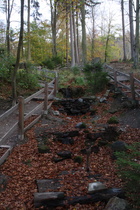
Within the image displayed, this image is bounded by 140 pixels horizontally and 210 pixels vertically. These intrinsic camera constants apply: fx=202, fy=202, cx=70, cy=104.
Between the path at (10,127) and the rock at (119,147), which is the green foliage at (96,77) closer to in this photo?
the path at (10,127)

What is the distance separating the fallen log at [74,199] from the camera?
147 inches

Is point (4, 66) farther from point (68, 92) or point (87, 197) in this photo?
point (87, 197)

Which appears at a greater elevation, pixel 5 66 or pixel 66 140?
pixel 5 66

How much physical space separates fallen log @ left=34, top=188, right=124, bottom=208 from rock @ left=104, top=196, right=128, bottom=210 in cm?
26

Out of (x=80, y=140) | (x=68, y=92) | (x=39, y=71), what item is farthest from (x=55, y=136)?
(x=39, y=71)

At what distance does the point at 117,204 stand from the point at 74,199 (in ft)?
2.85

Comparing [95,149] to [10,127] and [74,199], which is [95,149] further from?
[10,127]

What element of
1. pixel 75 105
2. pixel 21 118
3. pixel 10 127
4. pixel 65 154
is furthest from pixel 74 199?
pixel 75 105

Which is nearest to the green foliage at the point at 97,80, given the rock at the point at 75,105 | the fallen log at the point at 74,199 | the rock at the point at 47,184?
the rock at the point at 75,105

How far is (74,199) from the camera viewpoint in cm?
383

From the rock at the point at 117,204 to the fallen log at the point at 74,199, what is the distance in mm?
264

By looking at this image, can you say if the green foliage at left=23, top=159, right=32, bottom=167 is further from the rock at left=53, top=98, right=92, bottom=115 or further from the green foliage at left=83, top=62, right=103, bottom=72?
the green foliage at left=83, top=62, right=103, bottom=72

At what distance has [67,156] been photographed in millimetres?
5961

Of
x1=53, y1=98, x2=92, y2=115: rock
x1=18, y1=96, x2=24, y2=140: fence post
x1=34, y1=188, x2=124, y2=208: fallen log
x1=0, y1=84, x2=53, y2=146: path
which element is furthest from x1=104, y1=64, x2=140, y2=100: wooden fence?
x1=34, y1=188, x2=124, y2=208: fallen log
